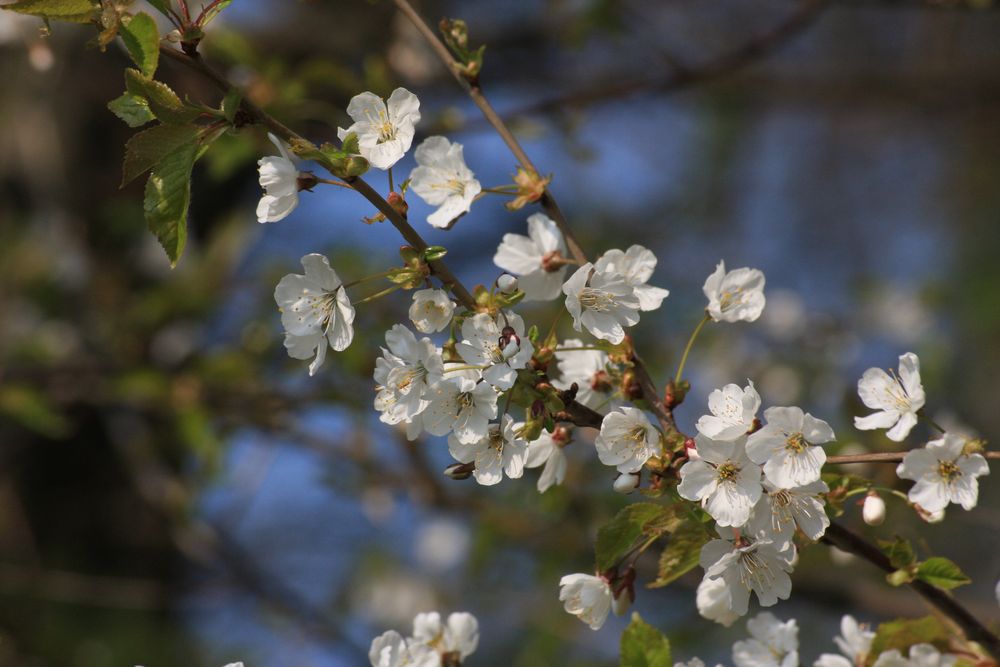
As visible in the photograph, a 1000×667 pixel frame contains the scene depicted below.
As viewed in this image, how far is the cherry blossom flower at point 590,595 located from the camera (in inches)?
48.8

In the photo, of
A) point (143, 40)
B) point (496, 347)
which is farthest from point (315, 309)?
point (143, 40)

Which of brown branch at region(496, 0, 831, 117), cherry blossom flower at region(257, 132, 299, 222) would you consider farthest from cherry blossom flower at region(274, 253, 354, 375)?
brown branch at region(496, 0, 831, 117)

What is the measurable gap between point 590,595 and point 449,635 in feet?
1.00

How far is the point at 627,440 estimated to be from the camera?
44.3 inches

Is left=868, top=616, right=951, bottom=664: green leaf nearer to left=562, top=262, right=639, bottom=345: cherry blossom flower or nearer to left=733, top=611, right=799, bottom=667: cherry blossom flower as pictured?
left=733, top=611, right=799, bottom=667: cherry blossom flower

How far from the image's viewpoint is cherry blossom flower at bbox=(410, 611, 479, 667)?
4.59ft

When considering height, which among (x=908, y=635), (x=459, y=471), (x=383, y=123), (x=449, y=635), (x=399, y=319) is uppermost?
(x=383, y=123)

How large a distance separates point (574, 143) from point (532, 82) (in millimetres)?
1914

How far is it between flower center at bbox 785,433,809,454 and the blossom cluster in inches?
23.9

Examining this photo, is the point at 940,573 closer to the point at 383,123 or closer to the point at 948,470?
the point at 948,470

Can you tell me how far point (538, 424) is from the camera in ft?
3.59

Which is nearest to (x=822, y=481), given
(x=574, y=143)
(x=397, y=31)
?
(x=574, y=143)

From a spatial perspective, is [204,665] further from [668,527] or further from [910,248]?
[910,248]

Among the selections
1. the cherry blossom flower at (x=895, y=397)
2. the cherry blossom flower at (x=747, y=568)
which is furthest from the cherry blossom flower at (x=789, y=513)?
the cherry blossom flower at (x=895, y=397)
